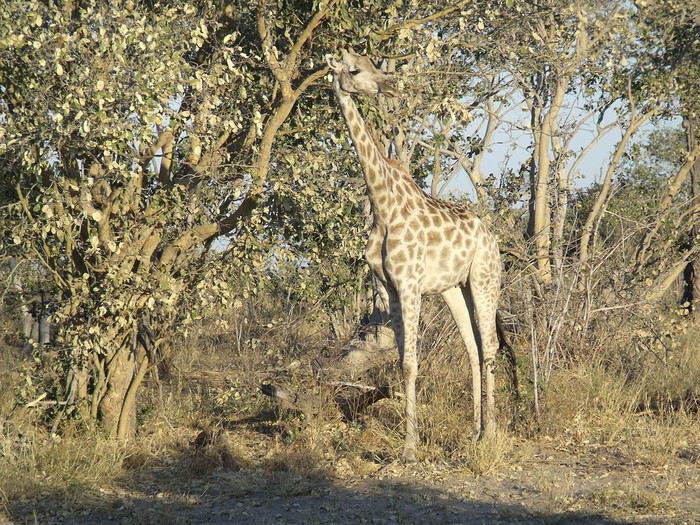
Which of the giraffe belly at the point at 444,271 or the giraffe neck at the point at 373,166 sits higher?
the giraffe neck at the point at 373,166

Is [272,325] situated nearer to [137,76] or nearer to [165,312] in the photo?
[165,312]

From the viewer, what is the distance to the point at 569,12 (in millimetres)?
8367

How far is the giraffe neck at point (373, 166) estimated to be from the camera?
763 centimetres

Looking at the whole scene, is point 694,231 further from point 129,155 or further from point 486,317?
point 129,155

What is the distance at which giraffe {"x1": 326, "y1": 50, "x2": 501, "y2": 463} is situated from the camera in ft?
25.1

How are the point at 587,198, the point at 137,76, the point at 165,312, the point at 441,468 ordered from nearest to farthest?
the point at 137,76 → the point at 441,468 → the point at 165,312 → the point at 587,198

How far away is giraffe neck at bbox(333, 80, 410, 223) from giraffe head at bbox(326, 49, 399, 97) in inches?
6.6

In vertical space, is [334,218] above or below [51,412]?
above

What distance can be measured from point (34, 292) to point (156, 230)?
1.95 m

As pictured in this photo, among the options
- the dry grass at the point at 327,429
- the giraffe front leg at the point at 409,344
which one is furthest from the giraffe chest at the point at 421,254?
the dry grass at the point at 327,429

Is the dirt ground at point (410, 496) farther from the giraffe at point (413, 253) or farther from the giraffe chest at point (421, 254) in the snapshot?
the giraffe chest at point (421, 254)

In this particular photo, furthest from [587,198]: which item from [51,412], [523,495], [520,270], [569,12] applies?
[51,412]

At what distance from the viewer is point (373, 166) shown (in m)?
7.74

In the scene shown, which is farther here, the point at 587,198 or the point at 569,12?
the point at 587,198
